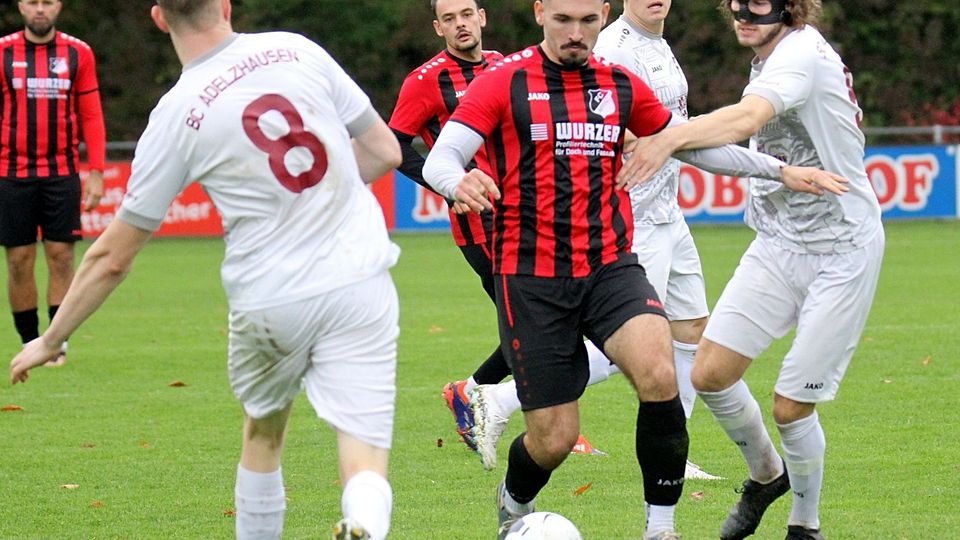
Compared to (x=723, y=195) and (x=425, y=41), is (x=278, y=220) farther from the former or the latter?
(x=425, y=41)

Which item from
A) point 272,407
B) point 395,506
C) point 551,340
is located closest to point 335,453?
point 395,506

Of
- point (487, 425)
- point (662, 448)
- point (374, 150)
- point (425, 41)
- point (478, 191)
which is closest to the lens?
point (374, 150)

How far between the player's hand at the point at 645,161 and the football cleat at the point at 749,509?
1376mm

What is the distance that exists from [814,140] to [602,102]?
33.8 inches

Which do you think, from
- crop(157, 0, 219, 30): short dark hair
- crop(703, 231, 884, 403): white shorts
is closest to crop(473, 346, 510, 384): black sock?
crop(703, 231, 884, 403): white shorts

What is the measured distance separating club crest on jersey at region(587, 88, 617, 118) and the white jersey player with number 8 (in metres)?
1.26

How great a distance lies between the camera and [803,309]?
19.5 ft

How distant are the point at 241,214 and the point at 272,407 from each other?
0.65 metres

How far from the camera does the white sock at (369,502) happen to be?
436cm

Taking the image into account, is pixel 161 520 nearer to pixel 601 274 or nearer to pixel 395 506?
pixel 395 506

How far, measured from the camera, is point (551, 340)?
18.7ft

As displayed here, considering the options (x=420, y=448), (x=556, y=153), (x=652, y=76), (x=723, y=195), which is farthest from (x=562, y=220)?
(x=723, y=195)

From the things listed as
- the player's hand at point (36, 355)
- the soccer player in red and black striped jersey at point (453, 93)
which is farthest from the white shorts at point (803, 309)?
the player's hand at point (36, 355)

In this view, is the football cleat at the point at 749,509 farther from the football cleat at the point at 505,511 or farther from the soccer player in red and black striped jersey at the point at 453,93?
the soccer player in red and black striped jersey at the point at 453,93
